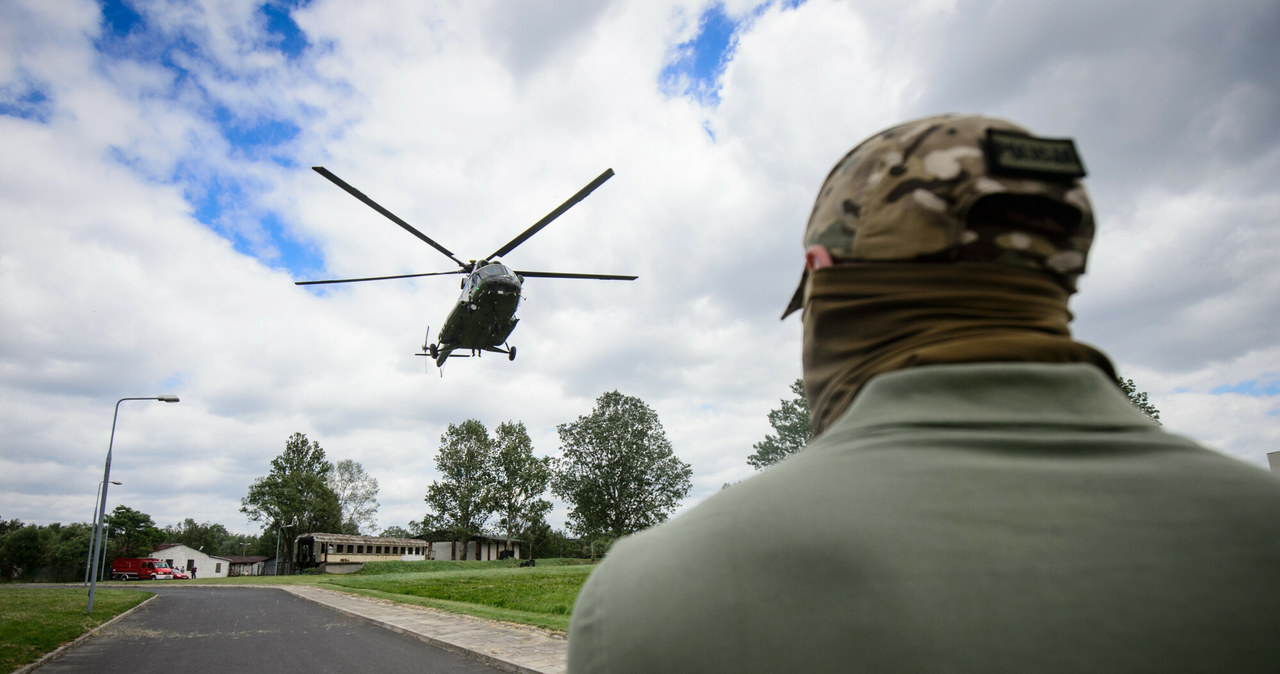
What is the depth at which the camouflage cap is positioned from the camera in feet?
2.95

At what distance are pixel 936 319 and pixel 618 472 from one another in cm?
5414

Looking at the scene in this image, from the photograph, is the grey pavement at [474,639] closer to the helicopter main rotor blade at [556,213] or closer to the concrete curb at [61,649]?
the concrete curb at [61,649]

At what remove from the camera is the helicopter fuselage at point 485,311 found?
49.7 feet

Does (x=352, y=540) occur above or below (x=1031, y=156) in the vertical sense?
below

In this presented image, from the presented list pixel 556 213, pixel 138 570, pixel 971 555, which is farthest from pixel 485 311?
pixel 138 570

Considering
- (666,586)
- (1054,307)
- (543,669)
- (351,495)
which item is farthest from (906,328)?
(351,495)

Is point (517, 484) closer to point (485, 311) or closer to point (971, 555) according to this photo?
point (485, 311)

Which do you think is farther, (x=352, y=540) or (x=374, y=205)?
(x=352, y=540)

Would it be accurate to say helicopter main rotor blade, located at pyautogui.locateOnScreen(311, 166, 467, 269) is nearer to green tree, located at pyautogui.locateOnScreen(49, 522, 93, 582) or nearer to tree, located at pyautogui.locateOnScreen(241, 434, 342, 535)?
tree, located at pyautogui.locateOnScreen(241, 434, 342, 535)

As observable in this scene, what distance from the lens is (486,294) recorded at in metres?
15.2

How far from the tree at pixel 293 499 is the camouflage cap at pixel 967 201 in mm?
85729

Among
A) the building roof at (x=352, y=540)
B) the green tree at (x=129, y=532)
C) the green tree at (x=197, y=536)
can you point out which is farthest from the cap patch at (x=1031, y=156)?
the green tree at (x=197, y=536)

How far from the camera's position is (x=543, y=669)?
28.7 ft

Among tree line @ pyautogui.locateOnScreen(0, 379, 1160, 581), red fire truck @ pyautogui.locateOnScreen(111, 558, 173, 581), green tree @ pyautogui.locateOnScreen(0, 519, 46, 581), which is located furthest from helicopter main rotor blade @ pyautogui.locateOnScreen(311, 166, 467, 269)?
green tree @ pyautogui.locateOnScreen(0, 519, 46, 581)
